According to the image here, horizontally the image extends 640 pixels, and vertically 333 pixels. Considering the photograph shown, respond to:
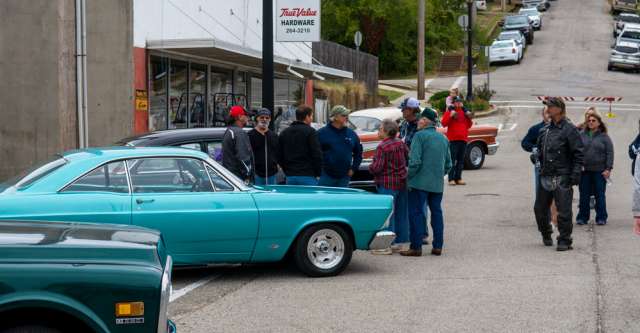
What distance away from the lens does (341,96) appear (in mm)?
35406

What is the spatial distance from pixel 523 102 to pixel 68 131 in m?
27.3

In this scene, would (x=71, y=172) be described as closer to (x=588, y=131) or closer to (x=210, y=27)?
(x=588, y=131)

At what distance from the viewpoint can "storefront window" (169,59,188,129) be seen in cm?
2164

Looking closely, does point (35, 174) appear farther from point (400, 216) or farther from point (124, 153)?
point (400, 216)

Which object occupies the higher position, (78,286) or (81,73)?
(81,73)

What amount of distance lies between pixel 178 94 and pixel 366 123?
5542mm

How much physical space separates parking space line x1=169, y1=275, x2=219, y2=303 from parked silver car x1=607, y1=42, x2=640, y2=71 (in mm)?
44431

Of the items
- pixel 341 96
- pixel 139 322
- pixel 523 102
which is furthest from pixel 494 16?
pixel 139 322

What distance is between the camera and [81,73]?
56.6 feet

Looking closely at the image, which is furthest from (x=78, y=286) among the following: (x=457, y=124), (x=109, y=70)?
(x=457, y=124)

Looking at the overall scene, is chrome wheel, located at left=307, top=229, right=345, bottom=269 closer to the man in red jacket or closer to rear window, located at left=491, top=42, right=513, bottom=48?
the man in red jacket

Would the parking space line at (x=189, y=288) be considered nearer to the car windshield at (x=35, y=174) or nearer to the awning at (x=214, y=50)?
the car windshield at (x=35, y=174)

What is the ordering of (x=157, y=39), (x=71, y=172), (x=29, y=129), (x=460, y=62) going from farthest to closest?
1. (x=460, y=62)
2. (x=157, y=39)
3. (x=29, y=129)
4. (x=71, y=172)

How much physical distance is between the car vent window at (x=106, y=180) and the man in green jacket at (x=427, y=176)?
371cm
